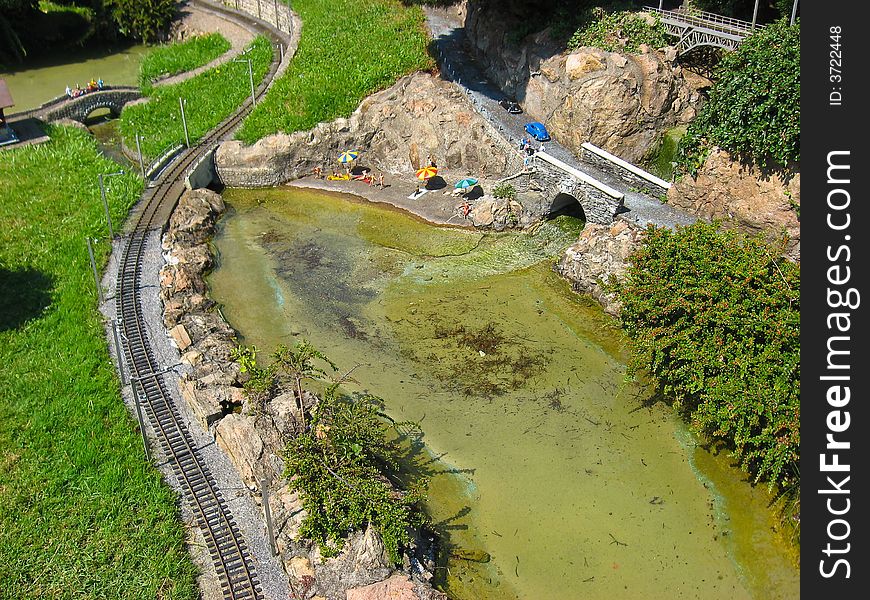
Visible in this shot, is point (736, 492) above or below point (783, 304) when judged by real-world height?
below

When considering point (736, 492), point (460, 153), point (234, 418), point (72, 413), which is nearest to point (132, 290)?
point (72, 413)

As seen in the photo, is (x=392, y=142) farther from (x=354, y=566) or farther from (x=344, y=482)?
(x=354, y=566)

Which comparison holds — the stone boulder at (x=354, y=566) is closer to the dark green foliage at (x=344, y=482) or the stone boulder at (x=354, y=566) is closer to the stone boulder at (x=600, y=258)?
the dark green foliage at (x=344, y=482)

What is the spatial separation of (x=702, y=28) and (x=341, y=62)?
25.4 meters

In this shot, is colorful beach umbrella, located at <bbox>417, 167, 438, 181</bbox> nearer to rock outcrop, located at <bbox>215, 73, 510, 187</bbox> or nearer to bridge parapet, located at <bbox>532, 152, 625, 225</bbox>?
rock outcrop, located at <bbox>215, 73, 510, 187</bbox>

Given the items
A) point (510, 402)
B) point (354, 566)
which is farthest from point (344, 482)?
point (510, 402)

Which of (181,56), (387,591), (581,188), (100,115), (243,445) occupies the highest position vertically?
(181,56)

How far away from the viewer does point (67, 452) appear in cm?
2833

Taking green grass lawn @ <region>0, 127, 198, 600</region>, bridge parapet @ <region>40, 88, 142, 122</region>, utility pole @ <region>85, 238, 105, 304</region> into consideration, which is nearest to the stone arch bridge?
utility pole @ <region>85, 238, 105, 304</region>

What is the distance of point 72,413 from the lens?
3005 cm

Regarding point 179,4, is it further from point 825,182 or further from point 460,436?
point 825,182

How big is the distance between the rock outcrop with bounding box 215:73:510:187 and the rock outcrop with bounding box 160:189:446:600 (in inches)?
302

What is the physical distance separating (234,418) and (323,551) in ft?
24.8

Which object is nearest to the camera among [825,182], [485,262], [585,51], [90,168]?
[825,182]
